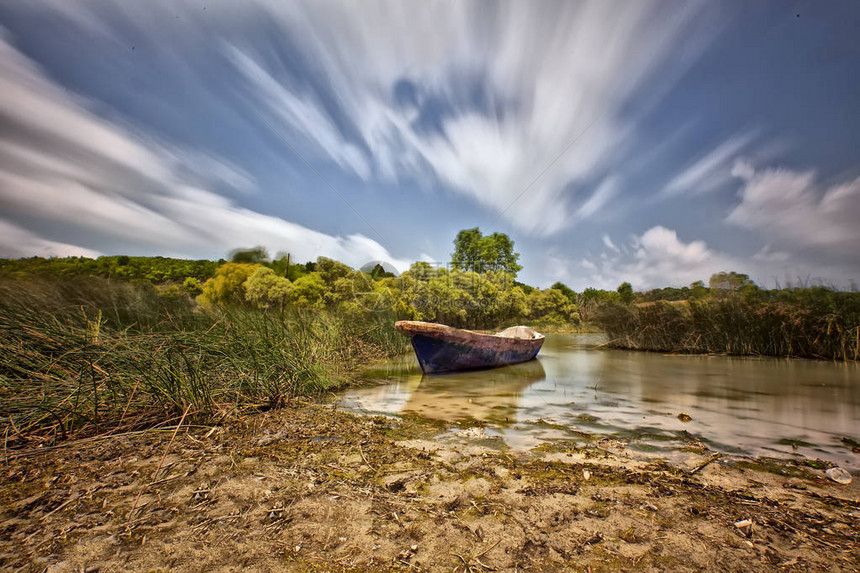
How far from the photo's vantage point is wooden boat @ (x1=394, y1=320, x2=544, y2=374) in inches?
299

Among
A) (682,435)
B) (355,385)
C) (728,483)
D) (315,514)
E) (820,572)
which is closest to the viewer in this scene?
(820,572)

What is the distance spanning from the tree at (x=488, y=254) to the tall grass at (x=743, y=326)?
20.9 metres

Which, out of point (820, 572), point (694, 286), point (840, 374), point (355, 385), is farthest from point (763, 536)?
point (694, 286)

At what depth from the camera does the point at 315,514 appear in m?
1.91

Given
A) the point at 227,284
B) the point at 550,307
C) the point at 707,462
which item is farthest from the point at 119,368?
the point at 550,307

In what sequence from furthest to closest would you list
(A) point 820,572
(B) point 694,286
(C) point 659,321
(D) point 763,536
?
1. (B) point 694,286
2. (C) point 659,321
3. (D) point 763,536
4. (A) point 820,572

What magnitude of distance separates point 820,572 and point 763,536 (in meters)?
0.25

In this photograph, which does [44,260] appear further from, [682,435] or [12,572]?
[682,435]

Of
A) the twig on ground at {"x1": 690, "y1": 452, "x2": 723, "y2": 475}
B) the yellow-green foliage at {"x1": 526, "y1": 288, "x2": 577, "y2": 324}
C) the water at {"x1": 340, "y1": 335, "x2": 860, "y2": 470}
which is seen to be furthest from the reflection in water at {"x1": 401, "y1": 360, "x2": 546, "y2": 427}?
the yellow-green foliage at {"x1": 526, "y1": 288, "x2": 577, "y2": 324}

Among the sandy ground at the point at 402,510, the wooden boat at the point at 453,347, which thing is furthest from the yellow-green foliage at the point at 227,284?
the sandy ground at the point at 402,510

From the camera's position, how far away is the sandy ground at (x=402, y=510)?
156 centimetres

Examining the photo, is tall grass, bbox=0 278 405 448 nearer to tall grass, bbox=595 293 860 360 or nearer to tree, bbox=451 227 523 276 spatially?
tall grass, bbox=595 293 860 360

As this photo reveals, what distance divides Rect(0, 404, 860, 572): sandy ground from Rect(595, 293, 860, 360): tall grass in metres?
11.4

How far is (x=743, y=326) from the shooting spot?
11961 mm
